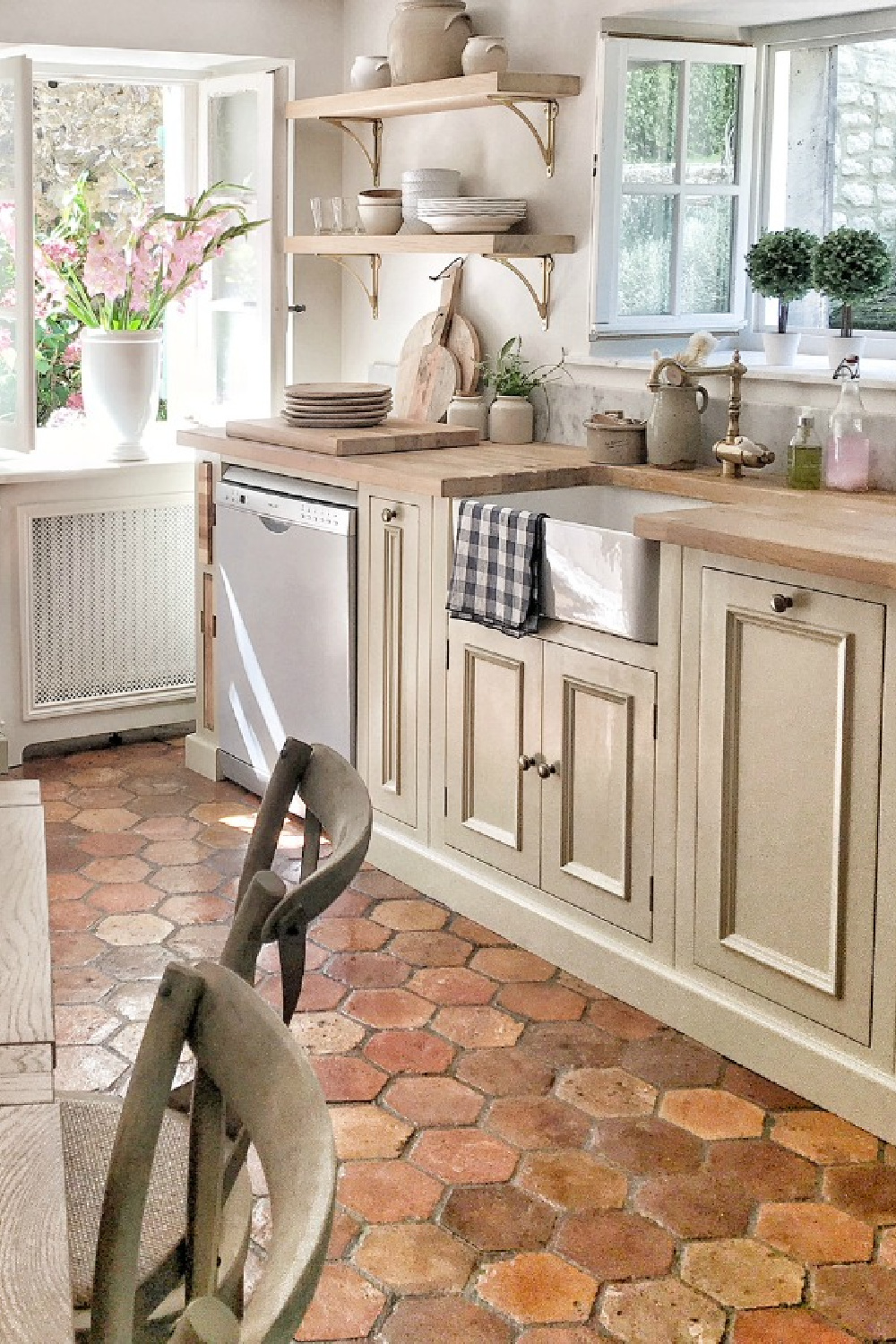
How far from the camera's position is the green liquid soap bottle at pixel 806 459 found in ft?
12.1

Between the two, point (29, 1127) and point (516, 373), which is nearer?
point (29, 1127)

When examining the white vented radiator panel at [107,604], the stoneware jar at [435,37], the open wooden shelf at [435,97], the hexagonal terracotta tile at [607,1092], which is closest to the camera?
the hexagonal terracotta tile at [607,1092]

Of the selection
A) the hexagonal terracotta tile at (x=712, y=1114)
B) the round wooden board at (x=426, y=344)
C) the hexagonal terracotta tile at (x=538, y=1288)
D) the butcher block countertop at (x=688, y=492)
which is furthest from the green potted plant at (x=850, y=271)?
the hexagonal terracotta tile at (x=538, y=1288)

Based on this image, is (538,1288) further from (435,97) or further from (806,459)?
(435,97)

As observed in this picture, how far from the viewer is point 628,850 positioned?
3.34 metres

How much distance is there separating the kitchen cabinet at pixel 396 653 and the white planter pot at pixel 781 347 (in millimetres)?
1015

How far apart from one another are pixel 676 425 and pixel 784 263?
1.69 feet

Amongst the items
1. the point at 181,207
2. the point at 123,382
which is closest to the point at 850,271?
the point at 123,382

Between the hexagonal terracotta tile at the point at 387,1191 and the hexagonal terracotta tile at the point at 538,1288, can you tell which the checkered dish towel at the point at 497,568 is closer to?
the hexagonal terracotta tile at the point at 387,1191

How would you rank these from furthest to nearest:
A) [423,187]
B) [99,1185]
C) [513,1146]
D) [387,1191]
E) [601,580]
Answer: [423,187]
[601,580]
[513,1146]
[387,1191]
[99,1185]

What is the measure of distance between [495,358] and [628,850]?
184 cm

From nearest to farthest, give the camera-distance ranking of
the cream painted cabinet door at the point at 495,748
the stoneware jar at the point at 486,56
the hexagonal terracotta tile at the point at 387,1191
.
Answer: the hexagonal terracotta tile at the point at 387,1191 < the cream painted cabinet door at the point at 495,748 < the stoneware jar at the point at 486,56

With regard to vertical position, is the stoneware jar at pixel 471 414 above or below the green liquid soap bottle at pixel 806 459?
above

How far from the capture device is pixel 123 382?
5.12m
